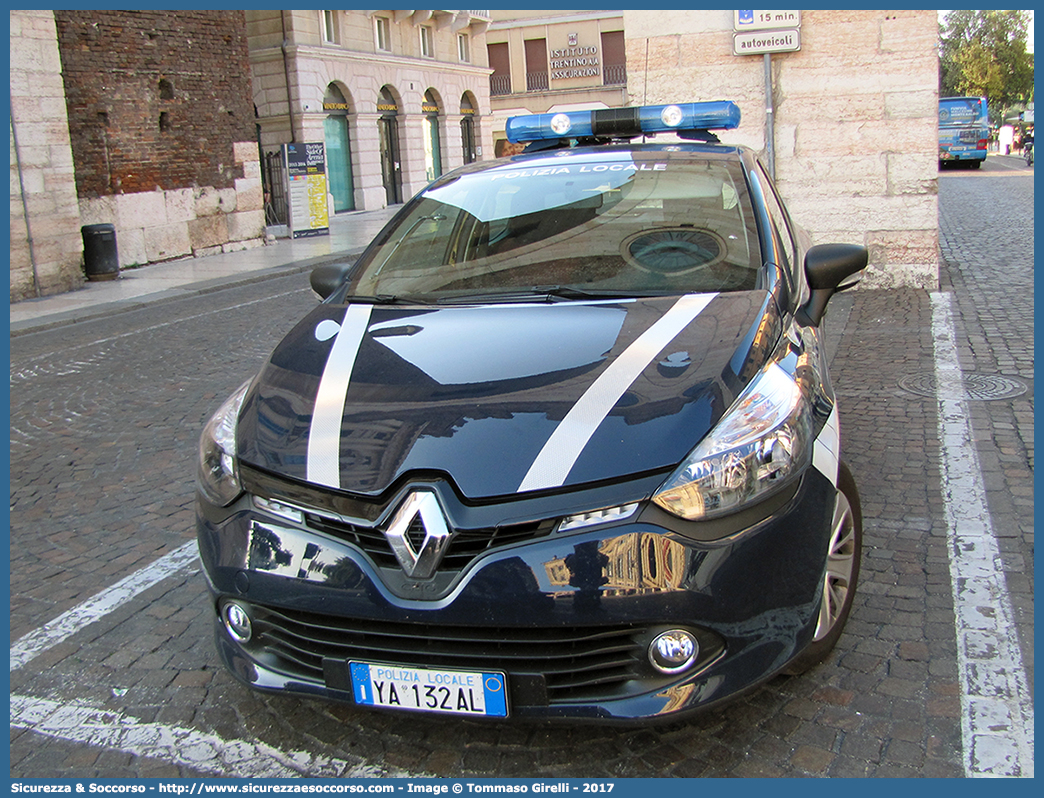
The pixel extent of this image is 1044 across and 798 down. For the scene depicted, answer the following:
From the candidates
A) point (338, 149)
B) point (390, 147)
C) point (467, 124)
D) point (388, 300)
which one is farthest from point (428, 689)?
point (467, 124)

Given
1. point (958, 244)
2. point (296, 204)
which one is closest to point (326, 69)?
point (296, 204)

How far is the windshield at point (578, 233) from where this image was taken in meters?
3.51

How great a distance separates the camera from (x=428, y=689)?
243 cm

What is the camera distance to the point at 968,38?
72562mm

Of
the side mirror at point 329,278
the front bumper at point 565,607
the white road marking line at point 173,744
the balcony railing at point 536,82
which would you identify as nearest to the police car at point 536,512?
the front bumper at point 565,607

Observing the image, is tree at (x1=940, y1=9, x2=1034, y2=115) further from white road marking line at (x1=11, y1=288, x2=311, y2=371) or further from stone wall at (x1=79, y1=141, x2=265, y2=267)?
white road marking line at (x1=11, y1=288, x2=311, y2=371)

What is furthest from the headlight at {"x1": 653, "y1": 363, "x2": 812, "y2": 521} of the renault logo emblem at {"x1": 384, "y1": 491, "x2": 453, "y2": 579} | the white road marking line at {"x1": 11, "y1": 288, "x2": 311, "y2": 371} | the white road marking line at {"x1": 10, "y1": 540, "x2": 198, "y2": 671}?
the white road marking line at {"x1": 11, "y1": 288, "x2": 311, "y2": 371}

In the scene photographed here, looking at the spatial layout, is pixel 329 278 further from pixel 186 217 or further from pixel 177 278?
pixel 186 217

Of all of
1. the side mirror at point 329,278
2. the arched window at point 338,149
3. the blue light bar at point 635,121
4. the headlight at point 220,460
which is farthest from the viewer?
the arched window at point 338,149

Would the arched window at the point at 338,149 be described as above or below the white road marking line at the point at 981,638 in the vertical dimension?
above

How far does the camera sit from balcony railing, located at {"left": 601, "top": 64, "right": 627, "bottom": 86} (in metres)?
52.9

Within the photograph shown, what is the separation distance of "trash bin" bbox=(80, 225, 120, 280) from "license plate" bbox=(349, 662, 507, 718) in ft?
47.2

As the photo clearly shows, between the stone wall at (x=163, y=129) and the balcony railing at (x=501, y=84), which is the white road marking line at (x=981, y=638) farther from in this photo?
the balcony railing at (x=501, y=84)

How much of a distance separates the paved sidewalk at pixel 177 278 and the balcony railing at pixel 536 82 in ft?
114
